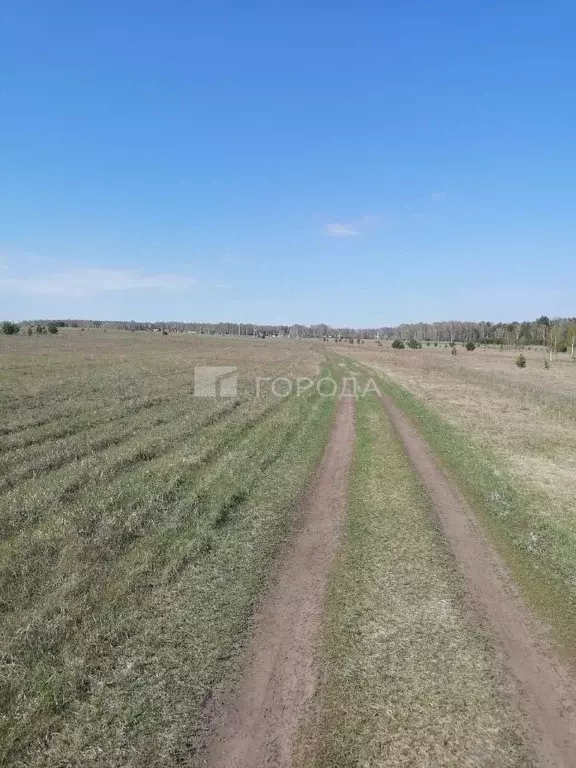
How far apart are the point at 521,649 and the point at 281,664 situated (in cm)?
304

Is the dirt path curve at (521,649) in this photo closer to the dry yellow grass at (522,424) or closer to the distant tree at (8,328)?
the dry yellow grass at (522,424)

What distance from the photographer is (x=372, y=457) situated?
15.1 meters

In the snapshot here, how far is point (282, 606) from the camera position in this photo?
22.4 ft

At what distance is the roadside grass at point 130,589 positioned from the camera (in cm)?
463

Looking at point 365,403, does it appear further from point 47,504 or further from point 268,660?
point 268,660

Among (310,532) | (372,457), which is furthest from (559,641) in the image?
(372,457)

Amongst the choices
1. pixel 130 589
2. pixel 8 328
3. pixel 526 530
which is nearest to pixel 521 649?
pixel 526 530

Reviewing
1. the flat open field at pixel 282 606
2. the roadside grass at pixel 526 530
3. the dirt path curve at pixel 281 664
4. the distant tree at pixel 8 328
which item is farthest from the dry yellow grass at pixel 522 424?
the distant tree at pixel 8 328

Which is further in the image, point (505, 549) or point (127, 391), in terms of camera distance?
point (127, 391)

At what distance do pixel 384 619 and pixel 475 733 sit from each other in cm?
195

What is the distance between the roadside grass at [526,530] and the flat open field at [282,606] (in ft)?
0.17

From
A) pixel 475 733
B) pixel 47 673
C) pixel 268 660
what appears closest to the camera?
pixel 475 733

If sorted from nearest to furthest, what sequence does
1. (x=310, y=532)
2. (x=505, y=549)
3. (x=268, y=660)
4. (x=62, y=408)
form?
(x=268, y=660) < (x=505, y=549) < (x=310, y=532) < (x=62, y=408)

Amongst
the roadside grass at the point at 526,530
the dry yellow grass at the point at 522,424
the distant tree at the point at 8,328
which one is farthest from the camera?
the distant tree at the point at 8,328
